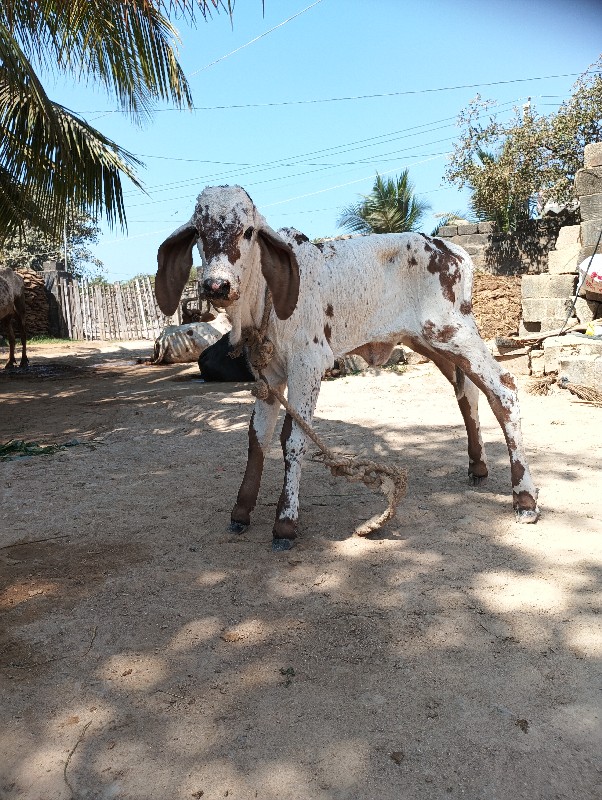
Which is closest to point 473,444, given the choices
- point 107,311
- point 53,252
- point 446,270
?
point 446,270

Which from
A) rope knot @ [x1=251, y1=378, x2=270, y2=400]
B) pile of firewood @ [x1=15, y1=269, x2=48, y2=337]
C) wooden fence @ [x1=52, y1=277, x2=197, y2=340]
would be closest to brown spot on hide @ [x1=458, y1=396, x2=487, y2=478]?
rope knot @ [x1=251, y1=378, x2=270, y2=400]

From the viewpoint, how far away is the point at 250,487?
3684mm

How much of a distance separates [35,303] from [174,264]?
17.7m

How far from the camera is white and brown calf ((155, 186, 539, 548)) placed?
10.5 feet

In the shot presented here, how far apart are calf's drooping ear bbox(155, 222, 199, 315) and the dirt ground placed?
1287 mm

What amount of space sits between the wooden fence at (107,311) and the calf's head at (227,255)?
658 inches

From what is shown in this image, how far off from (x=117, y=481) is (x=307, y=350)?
198cm

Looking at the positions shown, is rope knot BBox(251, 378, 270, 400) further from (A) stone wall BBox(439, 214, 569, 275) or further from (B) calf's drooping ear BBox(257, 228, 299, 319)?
(A) stone wall BBox(439, 214, 569, 275)

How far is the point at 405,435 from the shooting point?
5.82m

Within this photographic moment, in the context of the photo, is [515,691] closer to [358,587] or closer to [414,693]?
[414,693]

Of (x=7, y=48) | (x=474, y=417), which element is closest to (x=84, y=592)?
(x=474, y=417)

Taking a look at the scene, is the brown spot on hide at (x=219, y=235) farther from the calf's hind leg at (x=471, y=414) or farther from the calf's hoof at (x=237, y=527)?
the calf's hind leg at (x=471, y=414)

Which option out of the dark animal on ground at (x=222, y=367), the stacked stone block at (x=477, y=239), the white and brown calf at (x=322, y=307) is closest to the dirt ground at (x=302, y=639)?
the white and brown calf at (x=322, y=307)

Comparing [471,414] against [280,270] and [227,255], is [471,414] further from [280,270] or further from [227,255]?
[227,255]
